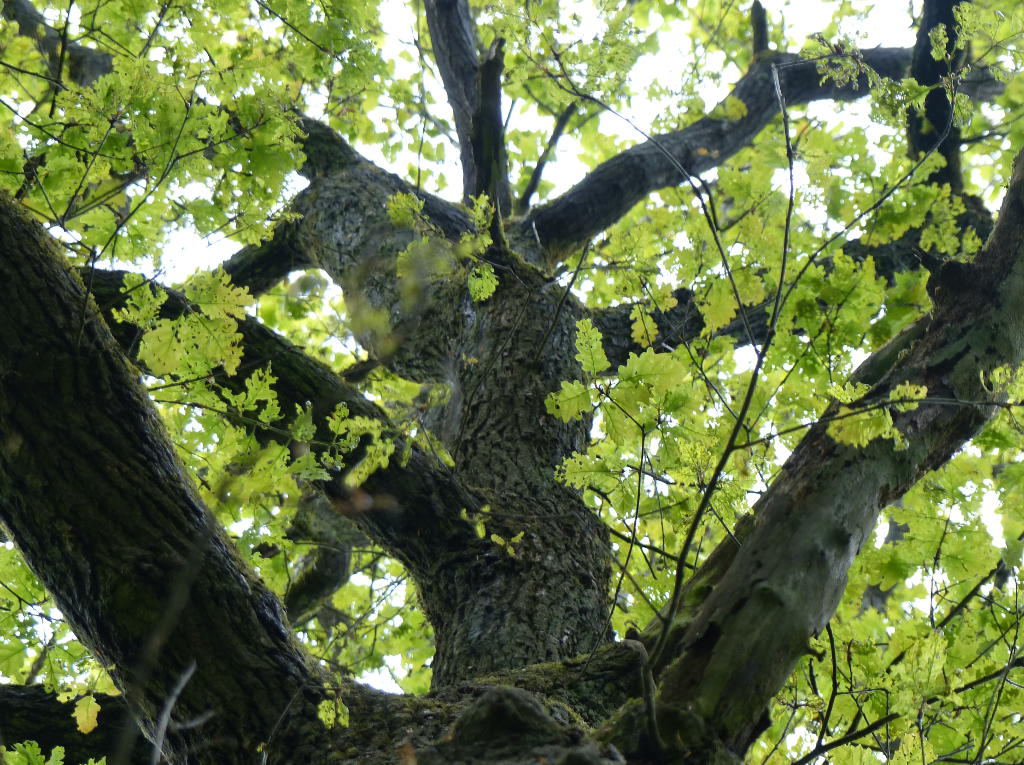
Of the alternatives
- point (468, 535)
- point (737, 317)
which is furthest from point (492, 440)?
→ point (737, 317)

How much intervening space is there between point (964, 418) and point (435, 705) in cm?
128

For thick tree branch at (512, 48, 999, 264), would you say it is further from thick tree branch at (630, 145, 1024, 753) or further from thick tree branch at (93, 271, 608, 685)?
thick tree branch at (630, 145, 1024, 753)

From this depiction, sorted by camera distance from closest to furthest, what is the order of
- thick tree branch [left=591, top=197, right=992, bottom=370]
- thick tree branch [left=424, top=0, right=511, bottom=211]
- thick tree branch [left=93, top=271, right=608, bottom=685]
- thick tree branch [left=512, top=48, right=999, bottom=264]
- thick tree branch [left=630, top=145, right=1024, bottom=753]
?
1. thick tree branch [left=630, top=145, right=1024, bottom=753]
2. thick tree branch [left=93, top=271, right=608, bottom=685]
3. thick tree branch [left=591, top=197, right=992, bottom=370]
4. thick tree branch [left=424, top=0, right=511, bottom=211]
5. thick tree branch [left=512, top=48, right=999, bottom=264]

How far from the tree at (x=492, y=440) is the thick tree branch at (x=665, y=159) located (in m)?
0.22

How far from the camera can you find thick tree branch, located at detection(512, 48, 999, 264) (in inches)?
163

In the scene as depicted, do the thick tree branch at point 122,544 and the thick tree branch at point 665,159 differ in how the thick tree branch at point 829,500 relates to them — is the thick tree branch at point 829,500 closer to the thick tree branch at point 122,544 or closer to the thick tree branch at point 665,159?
the thick tree branch at point 122,544

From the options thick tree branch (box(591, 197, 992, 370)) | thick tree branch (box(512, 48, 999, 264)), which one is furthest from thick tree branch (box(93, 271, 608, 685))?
thick tree branch (box(512, 48, 999, 264))

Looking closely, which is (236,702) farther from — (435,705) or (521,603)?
(521,603)

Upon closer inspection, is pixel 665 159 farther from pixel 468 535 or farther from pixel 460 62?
pixel 468 535

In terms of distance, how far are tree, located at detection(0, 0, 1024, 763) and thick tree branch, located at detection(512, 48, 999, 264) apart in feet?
0.73

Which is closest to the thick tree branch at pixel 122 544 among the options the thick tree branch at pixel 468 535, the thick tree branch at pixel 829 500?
the thick tree branch at pixel 468 535

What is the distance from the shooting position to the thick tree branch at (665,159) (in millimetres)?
4148

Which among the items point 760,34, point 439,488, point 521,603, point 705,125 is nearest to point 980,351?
point 521,603

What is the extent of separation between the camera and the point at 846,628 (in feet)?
8.50
